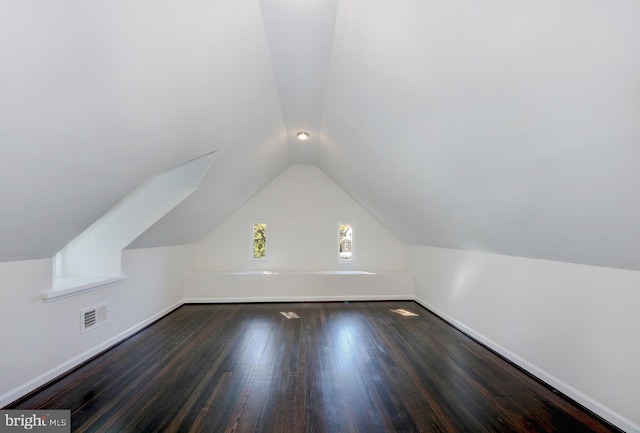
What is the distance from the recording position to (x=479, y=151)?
1997 mm

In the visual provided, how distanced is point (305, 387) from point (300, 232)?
3.77 metres

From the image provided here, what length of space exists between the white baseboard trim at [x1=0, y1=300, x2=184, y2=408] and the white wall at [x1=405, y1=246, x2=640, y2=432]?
406 centimetres

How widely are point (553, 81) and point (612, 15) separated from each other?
30 centimetres

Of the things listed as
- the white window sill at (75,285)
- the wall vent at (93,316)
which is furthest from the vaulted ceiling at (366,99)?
the wall vent at (93,316)

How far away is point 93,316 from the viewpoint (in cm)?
305

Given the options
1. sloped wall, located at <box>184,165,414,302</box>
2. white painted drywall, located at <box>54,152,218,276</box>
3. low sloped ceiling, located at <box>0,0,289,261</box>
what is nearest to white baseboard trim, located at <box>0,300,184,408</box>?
white painted drywall, located at <box>54,152,218,276</box>

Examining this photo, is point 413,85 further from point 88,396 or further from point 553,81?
point 88,396

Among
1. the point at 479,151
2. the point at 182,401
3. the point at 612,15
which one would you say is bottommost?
the point at 182,401

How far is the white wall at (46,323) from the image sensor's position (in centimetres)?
219

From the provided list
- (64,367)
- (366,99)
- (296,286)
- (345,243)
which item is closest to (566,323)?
(366,99)

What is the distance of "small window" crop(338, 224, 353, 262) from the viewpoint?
6152mm

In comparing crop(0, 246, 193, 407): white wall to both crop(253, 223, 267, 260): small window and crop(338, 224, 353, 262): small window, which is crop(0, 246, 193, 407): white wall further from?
crop(338, 224, 353, 262): small window

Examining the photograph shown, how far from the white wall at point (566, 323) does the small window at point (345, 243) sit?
2650 mm

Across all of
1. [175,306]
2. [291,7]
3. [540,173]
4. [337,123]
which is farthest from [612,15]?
[175,306]
